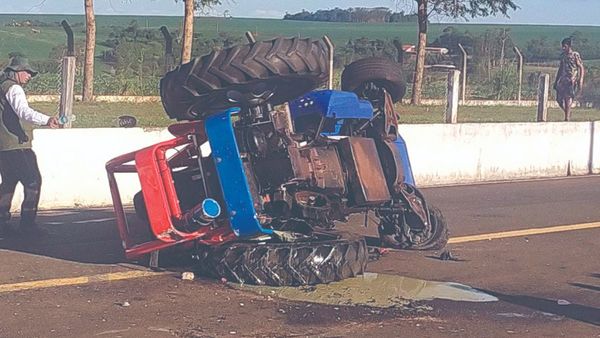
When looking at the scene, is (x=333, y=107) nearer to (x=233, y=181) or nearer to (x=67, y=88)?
(x=233, y=181)

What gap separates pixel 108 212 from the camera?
1217 cm

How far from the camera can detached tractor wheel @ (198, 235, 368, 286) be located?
8.05 m

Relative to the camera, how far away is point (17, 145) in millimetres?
10312

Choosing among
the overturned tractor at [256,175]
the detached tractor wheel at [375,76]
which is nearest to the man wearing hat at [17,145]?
the overturned tractor at [256,175]

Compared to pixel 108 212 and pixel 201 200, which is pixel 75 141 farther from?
pixel 201 200

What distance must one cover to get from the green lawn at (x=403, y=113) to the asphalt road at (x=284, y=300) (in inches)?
331

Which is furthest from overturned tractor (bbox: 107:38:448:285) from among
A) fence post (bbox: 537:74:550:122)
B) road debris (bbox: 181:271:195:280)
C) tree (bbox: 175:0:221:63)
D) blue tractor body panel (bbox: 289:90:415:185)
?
tree (bbox: 175:0:221:63)

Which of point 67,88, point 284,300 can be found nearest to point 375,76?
point 284,300

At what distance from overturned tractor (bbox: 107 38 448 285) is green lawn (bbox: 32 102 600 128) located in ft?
30.7

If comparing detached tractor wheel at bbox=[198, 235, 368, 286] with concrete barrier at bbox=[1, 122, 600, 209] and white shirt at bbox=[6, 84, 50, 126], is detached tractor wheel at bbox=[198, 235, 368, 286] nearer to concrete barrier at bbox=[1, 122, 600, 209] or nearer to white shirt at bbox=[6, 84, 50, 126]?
white shirt at bbox=[6, 84, 50, 126]

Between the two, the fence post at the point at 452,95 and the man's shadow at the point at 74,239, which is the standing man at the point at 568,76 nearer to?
the fence post at the point at 452,95

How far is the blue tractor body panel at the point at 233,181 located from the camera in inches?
316

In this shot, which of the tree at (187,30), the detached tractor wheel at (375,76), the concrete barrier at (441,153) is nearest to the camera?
the detached tractor wheel at (375,76)

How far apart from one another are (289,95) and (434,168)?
7256 mm
